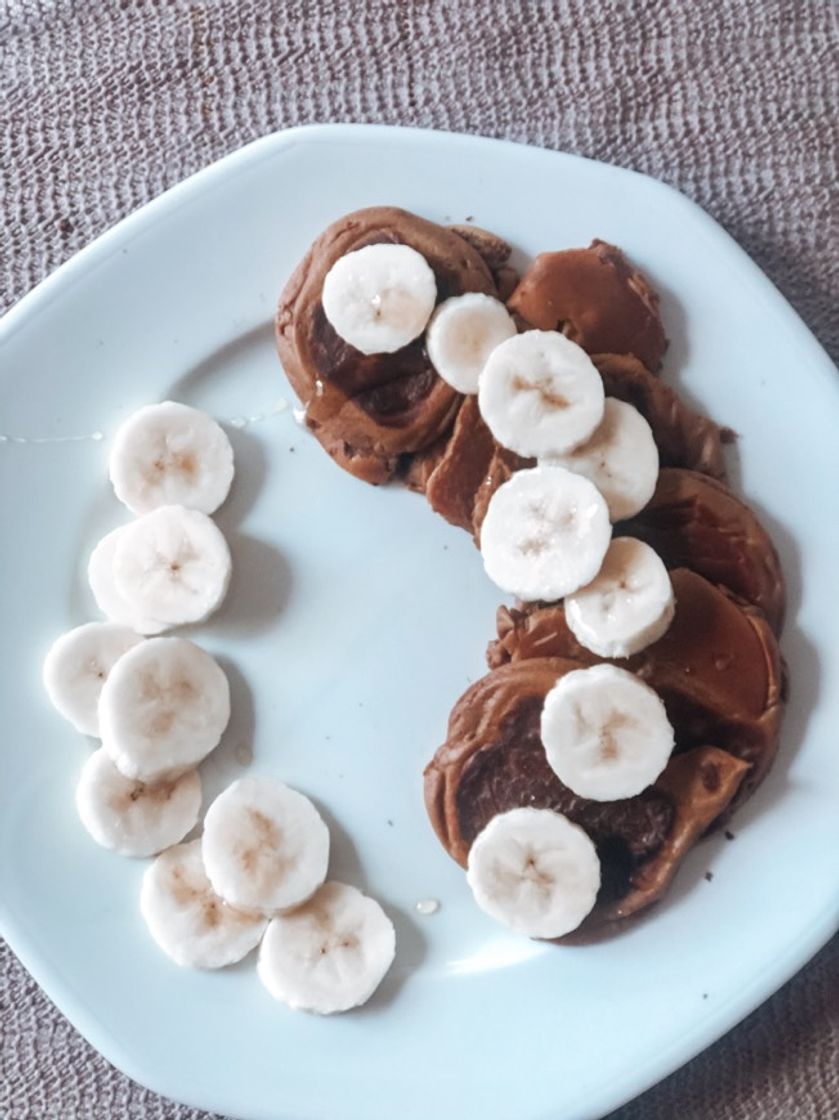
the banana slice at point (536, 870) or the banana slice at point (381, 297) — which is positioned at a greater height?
the banana slice at point (381, 297)

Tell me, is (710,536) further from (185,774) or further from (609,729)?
(185,774)

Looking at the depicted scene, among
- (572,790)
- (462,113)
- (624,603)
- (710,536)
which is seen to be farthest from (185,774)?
(462,113)

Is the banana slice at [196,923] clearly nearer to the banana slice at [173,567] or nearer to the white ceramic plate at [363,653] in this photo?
the white ceramic plate at [363,653]

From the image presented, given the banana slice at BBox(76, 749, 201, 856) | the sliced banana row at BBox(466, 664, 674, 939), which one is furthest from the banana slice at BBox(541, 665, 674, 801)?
the banana slice at BBox(76, 749, 201, 856)

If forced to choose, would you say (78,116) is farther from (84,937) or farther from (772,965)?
(772,965)

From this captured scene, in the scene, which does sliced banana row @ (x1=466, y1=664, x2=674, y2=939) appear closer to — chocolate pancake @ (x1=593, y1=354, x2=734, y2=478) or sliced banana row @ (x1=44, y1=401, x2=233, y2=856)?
chocolate pancake @ (x1=593, y1=354, x2=734, y2=478)

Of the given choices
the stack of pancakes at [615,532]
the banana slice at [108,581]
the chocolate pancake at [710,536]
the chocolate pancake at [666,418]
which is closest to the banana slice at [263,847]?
the stack of pancakes at [615,532]
